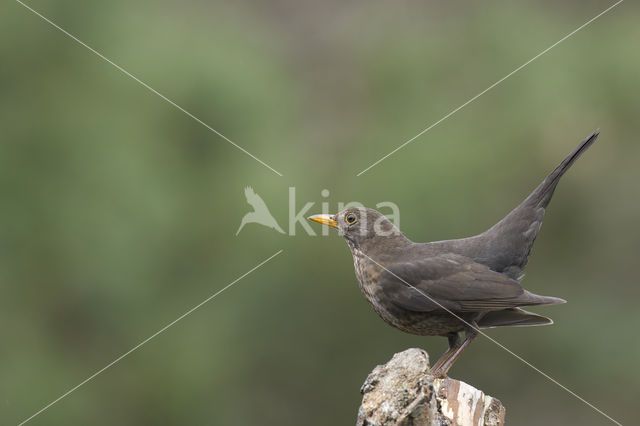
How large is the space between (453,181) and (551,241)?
119 cm

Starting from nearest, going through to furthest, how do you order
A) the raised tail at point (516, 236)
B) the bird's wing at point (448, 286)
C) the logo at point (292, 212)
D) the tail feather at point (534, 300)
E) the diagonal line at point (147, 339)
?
the tail feather at point (534, 300) < the bird's wing at point (448, 286) < the raised tail at point (516, 236) < the logo at point (292, 212) < the diagonal line at point (147, 339)

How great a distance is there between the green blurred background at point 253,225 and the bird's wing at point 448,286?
239 centimetres

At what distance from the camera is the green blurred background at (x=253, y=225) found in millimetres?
7324

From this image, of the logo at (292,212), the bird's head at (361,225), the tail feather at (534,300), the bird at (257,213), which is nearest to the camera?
the tail feather at (534,300)

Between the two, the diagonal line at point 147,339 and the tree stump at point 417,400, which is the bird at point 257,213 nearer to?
the diagonal line at point 147,339

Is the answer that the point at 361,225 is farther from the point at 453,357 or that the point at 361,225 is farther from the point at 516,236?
the point at 453,357

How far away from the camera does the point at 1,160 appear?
7512 millimetres

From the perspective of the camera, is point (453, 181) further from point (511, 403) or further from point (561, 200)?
point (511, 403)

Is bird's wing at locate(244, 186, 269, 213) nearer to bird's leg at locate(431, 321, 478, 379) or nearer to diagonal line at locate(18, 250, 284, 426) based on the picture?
diagonal line at locate(18, 250, 284, 426)

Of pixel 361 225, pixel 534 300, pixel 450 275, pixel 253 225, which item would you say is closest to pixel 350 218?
pixel 361 225

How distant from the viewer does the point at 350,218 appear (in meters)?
4.99

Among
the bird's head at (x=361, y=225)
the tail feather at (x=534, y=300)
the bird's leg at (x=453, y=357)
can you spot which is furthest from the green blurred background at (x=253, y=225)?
the tail feather at (x=534, y=300)

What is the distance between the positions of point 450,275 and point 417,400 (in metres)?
1.27

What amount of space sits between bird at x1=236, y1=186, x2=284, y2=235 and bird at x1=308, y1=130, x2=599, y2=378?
2649 mm
